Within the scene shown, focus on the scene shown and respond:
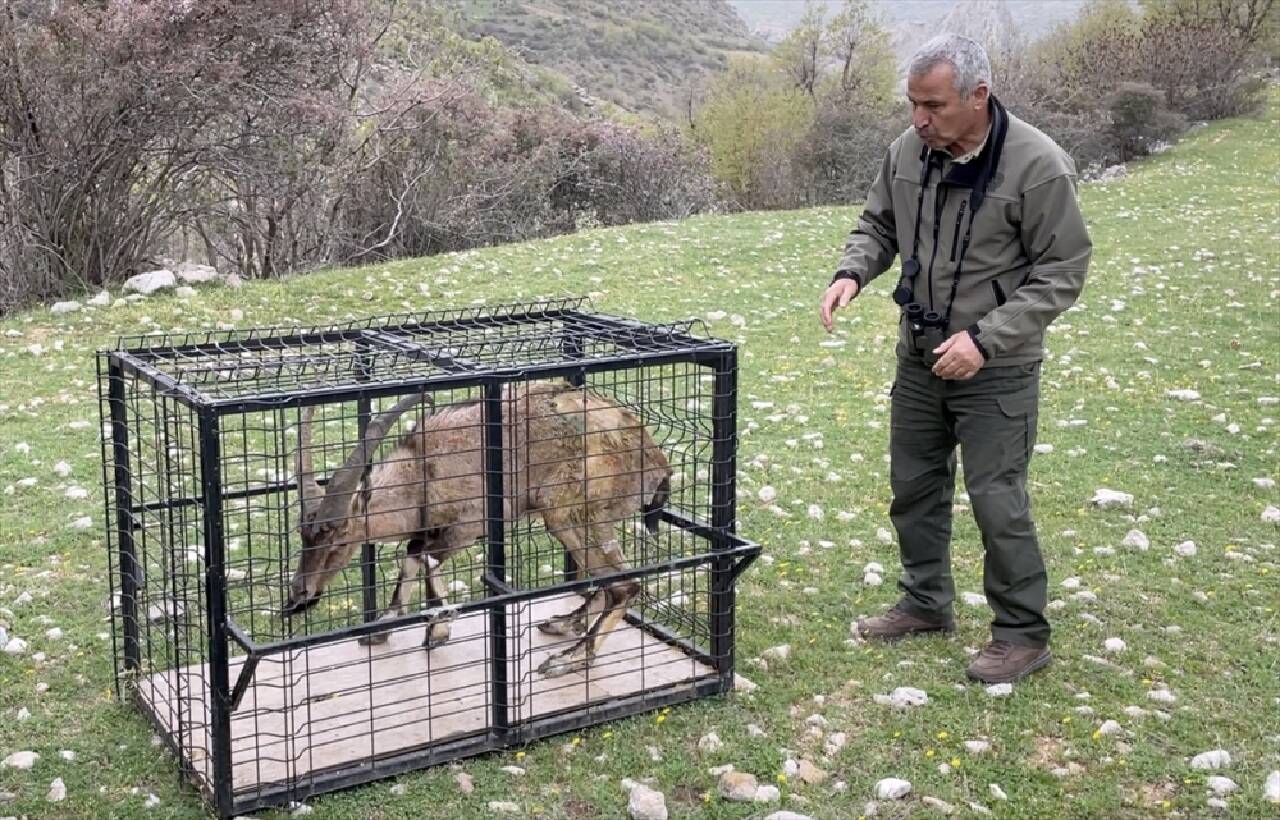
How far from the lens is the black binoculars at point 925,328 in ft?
16.7

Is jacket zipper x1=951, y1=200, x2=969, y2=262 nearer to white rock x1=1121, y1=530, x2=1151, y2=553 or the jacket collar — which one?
the jacket collar

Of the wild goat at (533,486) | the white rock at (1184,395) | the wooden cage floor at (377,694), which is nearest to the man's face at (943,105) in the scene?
the wild goat at (533,486)

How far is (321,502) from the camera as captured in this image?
4.70 m

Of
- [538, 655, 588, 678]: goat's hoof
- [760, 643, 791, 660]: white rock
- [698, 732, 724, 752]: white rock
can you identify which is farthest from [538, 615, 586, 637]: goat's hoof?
[698, 732, 724, 752]: white rock

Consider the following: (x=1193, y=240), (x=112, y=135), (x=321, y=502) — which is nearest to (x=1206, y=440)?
(x=321, y=502)

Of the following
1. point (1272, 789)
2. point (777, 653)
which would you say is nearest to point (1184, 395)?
point (777, 653)

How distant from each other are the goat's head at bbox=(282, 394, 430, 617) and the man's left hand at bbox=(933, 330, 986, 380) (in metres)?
2.03

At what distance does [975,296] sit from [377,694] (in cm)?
292

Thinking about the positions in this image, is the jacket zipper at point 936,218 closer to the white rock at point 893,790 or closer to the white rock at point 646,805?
the white rock at point 893,790

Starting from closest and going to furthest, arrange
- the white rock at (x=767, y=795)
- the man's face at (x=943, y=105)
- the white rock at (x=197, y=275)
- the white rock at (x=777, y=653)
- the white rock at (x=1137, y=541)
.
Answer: the white rock at (x=767, y=795) < the man's face at (x=943, y=105) < the white rock at (x=777, y=653) < the white rock at (x=1137, y=541) < the white rock at (x=197, y=275)

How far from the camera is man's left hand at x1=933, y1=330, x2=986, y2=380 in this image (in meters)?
4.75

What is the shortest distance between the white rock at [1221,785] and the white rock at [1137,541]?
2.36 metres

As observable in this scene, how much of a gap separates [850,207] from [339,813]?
1760 centimetres

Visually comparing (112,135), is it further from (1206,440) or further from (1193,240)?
(1193,240)
